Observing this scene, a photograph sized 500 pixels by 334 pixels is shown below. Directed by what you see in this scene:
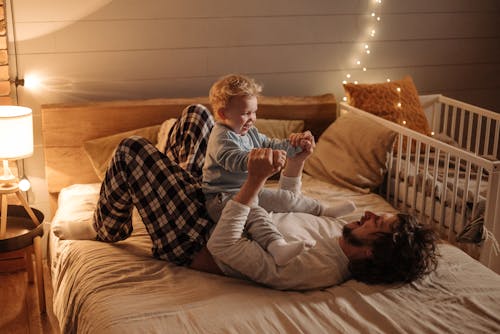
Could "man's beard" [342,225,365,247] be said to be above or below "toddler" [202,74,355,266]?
below

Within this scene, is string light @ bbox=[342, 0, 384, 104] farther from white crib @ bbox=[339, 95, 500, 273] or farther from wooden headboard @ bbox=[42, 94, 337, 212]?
wooden headboard @ bbox=[42, 94, 337, 212]

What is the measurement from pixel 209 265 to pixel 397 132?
1.26m

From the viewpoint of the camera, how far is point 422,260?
193 centimetres

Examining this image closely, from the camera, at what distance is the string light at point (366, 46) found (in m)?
3.59

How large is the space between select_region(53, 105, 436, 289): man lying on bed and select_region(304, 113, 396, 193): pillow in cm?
69

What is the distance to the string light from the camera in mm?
3590

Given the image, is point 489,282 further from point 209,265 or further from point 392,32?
point 392,32

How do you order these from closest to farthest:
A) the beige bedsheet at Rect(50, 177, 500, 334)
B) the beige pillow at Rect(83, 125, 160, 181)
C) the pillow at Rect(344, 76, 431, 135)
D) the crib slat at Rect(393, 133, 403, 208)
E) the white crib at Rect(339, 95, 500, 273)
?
the beige bedsheet at Rect(50, 177, 500, 334), the white crib at Rect(339, 95, 500, 273), the crib slat at Rect(393, 133, 403, 208), the beige pillow at Rect(83, 125, 160, 181), the pillow at Rect(344, 76, 431, 135)

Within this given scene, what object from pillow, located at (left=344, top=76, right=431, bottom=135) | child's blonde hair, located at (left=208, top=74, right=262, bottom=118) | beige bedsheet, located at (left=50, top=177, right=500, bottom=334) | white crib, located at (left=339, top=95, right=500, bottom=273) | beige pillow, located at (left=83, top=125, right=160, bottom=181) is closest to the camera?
beige bedsheet, located at (left=50, top=177, right=500, bottom=334)

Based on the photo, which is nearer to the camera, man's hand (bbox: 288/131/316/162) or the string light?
man's hand (bbox: 288/131/316/162)

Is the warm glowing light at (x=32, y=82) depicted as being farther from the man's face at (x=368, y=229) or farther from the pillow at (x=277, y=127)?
the man's face at (x=368, y=229)

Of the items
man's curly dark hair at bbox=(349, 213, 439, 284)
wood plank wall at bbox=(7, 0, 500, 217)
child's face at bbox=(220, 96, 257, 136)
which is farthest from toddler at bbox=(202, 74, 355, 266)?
wood plank wall at bbox=(7, 0, 500, 217)

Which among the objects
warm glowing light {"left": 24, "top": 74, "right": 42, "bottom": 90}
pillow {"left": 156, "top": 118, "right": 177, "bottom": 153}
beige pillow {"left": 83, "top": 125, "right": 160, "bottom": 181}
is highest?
warm glowing light {"left": 24, "top": 74, "right": 42, "bottom": 90}

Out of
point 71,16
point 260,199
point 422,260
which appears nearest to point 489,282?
point 422,260
